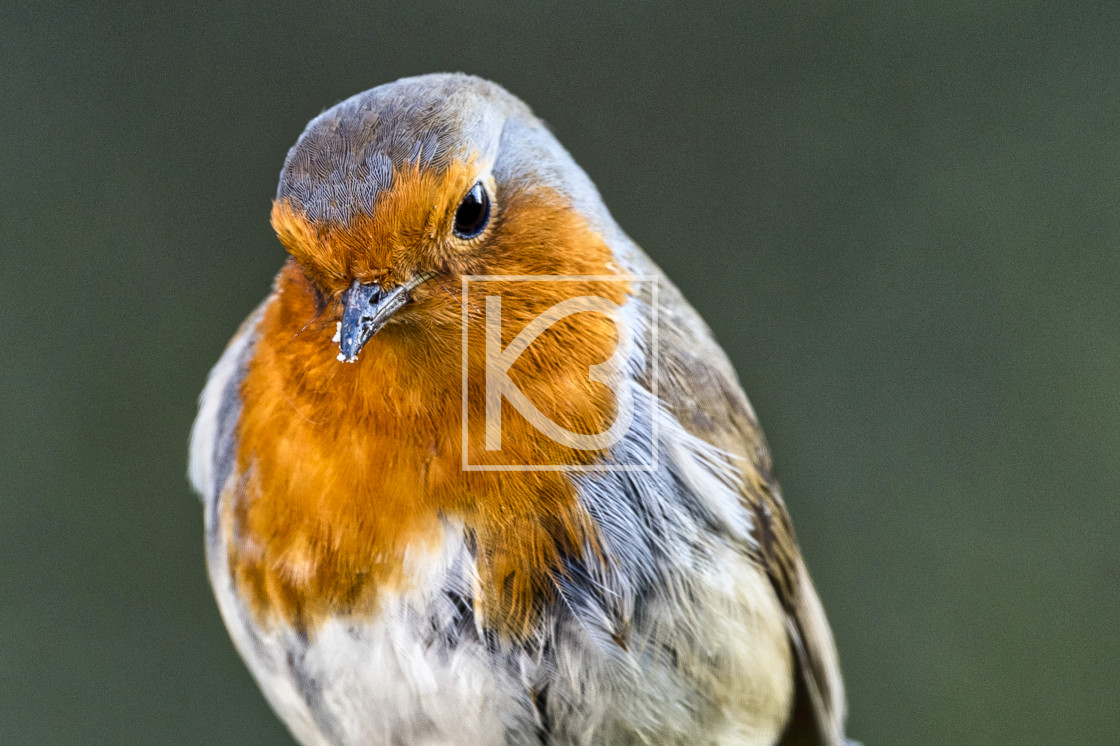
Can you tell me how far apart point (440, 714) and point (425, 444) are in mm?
284

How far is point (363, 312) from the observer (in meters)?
0.85

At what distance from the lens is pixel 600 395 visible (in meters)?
1.01

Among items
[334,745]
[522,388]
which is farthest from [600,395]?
[334,745]

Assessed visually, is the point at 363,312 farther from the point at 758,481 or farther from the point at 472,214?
the point at 758,481

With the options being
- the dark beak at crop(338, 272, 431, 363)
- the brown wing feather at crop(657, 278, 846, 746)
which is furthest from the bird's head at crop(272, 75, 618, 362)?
the brown wing feather at crop(657, 278, 846, 746)

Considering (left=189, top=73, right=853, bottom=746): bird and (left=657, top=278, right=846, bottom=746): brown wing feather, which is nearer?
(left=189, top=73, right=853, bottom=746): bird

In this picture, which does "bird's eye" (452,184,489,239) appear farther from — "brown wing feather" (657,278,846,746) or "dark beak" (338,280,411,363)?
"brown wing feather" (657,278,846,746)

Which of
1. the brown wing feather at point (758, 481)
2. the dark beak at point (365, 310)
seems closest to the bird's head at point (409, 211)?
the dark beak at point (365, 310)

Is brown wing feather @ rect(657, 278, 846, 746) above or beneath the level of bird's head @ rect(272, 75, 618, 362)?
beneath

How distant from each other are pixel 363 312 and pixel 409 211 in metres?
0.10

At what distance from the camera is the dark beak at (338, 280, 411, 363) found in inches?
32.4

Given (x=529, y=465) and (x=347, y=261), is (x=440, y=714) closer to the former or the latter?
(x=529, y=465)

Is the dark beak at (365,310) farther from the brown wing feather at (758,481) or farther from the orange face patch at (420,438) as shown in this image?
the brown wing feather at (758,481)

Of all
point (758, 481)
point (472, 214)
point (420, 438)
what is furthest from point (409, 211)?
point (758, 481)
